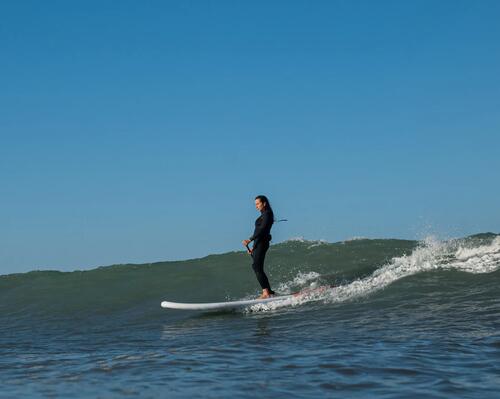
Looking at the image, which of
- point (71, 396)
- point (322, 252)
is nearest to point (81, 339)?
point (71, 396)

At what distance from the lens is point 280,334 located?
28.4ft

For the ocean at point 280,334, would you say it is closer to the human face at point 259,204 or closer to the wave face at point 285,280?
the wave face at point 285,280

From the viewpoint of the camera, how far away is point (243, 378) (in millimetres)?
5754

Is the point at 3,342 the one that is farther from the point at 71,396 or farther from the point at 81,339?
the point at 71,396

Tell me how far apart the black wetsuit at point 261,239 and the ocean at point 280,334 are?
3.24 ft

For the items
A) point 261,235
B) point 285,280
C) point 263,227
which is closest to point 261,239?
point 261,235

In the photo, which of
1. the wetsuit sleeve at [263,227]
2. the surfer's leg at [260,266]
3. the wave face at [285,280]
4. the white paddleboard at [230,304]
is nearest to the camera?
the white paddleboard at [230,304]

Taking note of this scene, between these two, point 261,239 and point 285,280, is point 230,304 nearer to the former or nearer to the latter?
point 261,239

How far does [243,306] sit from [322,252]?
8683 millimetres

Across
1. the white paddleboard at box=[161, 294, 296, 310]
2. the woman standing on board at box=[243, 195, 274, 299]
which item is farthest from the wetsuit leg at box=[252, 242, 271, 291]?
the white paddleboard at box=[161, 294, 296, 310]

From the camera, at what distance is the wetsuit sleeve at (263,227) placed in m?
12.9

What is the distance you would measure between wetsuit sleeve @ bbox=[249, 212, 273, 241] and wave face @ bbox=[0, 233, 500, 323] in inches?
64.4

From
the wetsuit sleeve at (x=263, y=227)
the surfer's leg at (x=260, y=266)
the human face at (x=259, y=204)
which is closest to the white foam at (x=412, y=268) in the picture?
the surfer's leg at (x=260, y=266)

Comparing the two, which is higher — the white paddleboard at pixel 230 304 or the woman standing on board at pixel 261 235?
the woman standing on board at pixel 261 235
